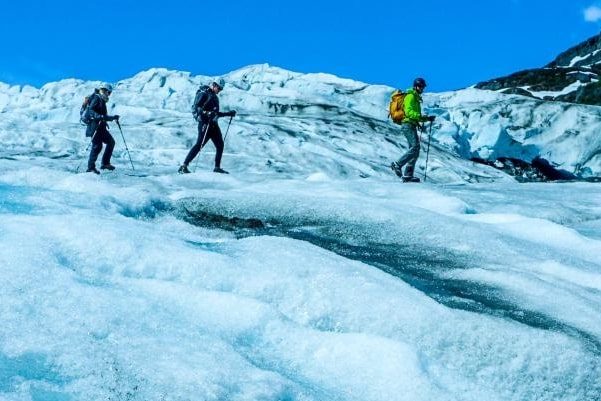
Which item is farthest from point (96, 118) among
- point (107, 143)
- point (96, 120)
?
point (107, 143)

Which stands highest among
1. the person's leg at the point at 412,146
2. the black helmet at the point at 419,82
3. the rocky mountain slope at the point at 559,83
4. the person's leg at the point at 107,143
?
the rocky mountain slope at the point at 559,83

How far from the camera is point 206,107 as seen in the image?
12.8 metres

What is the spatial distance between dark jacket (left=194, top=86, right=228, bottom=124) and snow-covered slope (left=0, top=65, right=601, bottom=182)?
941cm

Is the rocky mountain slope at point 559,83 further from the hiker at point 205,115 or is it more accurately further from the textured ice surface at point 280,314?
the textured ice surface at point 280,314

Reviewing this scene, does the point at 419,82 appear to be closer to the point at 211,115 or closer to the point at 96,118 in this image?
the point at 211,115

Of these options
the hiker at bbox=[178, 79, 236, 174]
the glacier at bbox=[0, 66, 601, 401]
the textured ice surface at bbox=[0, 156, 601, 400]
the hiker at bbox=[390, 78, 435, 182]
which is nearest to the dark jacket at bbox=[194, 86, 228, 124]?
the hiker at bbox=[178, 79, 236, 174]

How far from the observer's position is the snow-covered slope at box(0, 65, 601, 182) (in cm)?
2689

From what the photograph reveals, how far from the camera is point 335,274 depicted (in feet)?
13.4

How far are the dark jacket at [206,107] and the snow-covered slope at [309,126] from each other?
370 inches

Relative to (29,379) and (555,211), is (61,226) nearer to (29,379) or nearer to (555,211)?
(29,379)

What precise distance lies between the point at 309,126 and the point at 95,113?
21.0m

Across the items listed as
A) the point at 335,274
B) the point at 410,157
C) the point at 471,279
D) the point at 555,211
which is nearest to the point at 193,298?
the point at 335,274

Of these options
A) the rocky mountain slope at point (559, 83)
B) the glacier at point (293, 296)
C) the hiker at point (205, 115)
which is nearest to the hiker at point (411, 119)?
the glacier at point (293, 296)

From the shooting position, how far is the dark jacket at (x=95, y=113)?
12.4 metres
